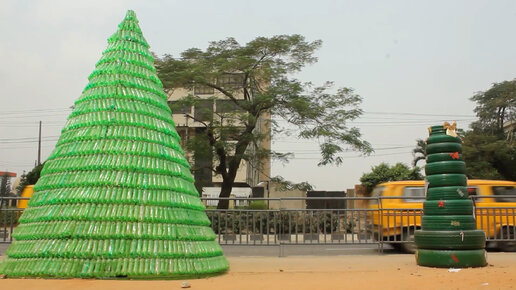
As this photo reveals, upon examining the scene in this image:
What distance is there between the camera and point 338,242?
10.0 m

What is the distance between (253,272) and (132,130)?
8.76 feet

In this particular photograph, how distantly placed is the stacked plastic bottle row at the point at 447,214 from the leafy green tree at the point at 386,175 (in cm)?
2484

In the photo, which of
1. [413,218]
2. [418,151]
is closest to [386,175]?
[418,151]

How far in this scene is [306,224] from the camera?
10.1 m

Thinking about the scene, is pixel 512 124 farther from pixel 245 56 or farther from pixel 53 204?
pixel 53 204

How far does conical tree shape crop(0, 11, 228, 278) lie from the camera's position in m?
5.20

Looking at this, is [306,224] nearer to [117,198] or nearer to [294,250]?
[294,250]

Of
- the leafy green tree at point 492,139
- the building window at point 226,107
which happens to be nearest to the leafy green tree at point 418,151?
the leafy green tree at point 492,139

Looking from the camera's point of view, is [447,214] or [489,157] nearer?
[447,214]

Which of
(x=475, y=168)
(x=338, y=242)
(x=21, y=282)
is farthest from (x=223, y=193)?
(x=475, y=168)

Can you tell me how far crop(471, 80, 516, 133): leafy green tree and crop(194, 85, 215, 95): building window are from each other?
25.1 metres

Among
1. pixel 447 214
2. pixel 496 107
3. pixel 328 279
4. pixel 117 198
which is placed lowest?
pixel 328 279

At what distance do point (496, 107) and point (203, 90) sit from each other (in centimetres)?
2590

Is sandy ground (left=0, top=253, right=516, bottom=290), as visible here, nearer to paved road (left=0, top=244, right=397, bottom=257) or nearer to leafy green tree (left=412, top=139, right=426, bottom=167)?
paved road (left=0, top=244, right=397, bottom=257)
